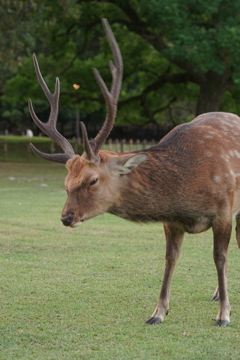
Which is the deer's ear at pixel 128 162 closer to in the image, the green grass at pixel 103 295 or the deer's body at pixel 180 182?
the deer's body at pixel 180 182

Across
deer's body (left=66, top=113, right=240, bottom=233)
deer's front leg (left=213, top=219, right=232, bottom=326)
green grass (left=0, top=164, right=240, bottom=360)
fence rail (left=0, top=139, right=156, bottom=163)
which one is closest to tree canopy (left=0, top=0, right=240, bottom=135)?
fence rail (left=0, top=139, right=156, bottom=163)

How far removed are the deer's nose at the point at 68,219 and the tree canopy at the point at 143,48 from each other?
16.6 meters

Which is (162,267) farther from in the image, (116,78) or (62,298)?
(116,78)

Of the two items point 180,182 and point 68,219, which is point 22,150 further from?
point 68,219

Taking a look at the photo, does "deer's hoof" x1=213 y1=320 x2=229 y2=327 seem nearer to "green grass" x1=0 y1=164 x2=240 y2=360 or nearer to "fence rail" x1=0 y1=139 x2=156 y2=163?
"green grass" x1=0 y1=164 x2=240 y2=360

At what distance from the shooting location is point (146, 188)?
4.93m

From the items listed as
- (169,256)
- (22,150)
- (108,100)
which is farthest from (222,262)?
(22,150)

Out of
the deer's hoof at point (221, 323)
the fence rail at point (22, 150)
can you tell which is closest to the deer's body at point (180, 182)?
the deer's hoof at point (221, 323)

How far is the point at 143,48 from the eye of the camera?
26219 mm

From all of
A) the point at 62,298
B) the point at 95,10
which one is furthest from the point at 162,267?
the point at 95,10

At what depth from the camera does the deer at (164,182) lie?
4695 millimetres

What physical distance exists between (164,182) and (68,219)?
3.00ft

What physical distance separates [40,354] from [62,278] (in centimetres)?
226

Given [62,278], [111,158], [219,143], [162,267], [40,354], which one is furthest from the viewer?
[162,267]
